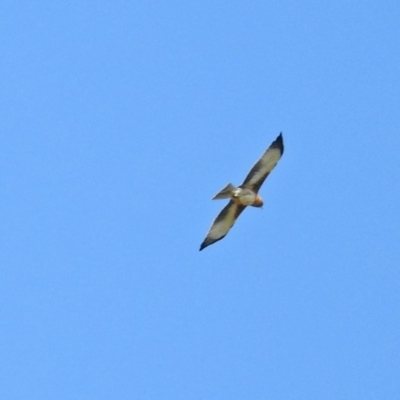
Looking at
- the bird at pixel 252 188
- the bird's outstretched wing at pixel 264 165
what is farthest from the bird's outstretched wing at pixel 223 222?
the bird's outstretched wing at pixel 264 165

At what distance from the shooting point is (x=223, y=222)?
3475 cm

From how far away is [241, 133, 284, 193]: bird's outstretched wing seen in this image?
34000 millimetres

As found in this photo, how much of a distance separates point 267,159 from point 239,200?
0.80 metres

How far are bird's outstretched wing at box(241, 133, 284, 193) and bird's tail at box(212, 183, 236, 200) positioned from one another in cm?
60

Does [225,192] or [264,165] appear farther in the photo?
[264,165]

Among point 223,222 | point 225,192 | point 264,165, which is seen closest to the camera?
point 225,192

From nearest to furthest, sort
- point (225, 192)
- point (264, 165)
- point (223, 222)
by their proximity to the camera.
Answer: point (225, 192) < point (264, 165) < point (223, 222)

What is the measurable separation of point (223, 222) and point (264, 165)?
1.31 meters

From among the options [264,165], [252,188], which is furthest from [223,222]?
[264,165]

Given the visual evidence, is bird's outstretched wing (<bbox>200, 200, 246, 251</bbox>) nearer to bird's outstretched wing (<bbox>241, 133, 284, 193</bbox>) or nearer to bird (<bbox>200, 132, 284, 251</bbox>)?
bird (<bbox>200, 132, 284, 251</bbox>)

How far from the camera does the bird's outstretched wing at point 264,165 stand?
3400 cm

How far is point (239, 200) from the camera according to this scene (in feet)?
112

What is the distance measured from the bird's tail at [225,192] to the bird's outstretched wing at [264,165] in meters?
0.60

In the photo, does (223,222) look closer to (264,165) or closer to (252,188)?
(252,188)
